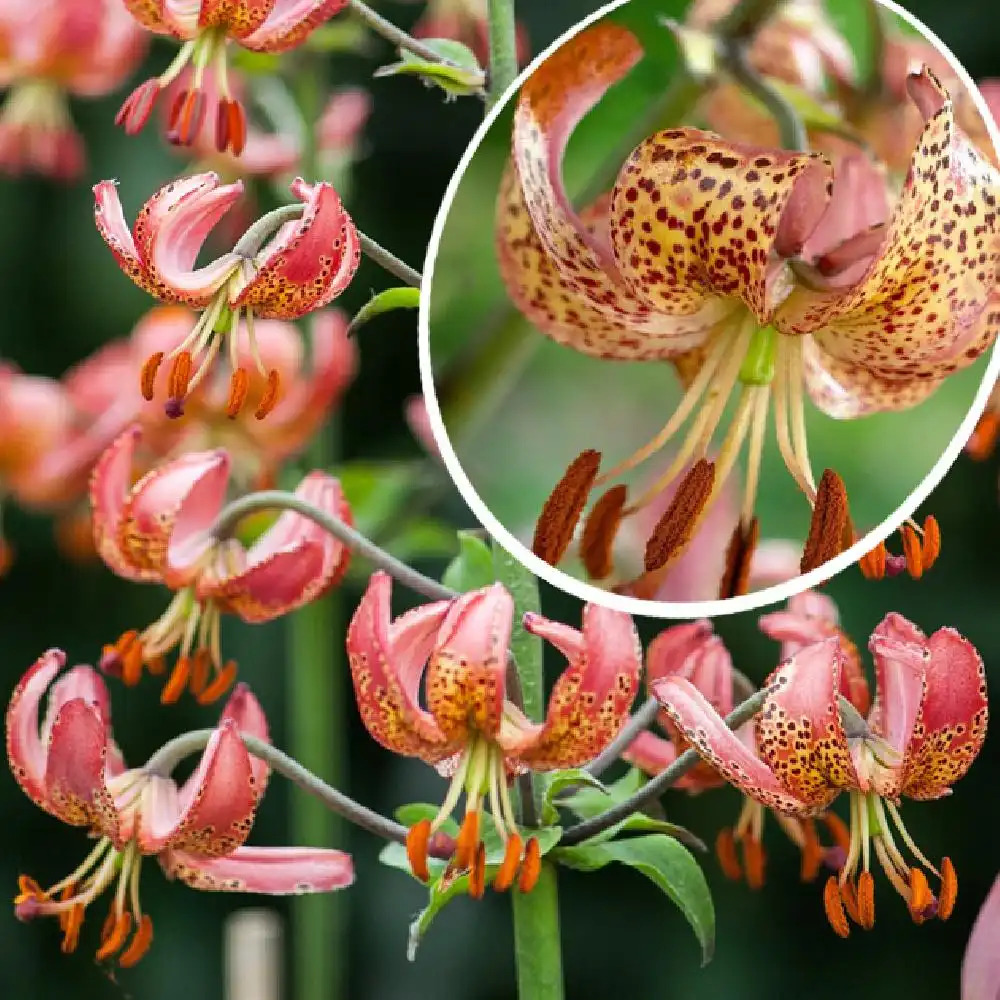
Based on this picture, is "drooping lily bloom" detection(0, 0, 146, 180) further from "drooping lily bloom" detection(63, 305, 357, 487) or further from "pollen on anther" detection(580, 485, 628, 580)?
"pollen on anther" detection(580, 485, 628, 580)

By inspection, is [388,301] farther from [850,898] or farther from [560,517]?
[850,898]

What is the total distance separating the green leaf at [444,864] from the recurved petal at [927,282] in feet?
0.71

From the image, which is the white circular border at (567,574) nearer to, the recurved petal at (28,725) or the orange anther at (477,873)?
the orange anther at (477,873)

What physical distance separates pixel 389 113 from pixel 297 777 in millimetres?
1708

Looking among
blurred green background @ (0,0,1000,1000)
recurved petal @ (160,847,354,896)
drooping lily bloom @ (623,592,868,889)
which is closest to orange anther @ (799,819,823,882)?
drooping lily bloom @ (623,592,868,889)

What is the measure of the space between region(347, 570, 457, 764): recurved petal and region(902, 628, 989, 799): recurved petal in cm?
19

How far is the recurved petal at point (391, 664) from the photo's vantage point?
2.48 ft

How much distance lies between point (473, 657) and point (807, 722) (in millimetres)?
130

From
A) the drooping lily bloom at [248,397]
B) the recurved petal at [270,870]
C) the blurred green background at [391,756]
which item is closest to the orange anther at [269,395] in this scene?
the recurved petal at [270,870]

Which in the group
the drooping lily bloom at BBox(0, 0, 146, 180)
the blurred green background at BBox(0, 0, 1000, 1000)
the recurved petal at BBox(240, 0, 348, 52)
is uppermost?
the drooping lily bloom at BBox(0, 0, 146, 180)

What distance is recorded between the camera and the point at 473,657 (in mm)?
742

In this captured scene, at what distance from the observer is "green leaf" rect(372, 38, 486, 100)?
79cm

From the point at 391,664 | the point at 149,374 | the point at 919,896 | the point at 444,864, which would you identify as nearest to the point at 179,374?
the point at 149,374

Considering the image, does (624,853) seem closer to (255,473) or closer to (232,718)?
(232,718)
